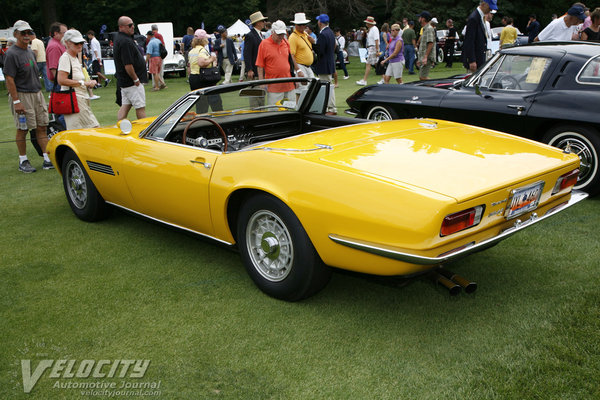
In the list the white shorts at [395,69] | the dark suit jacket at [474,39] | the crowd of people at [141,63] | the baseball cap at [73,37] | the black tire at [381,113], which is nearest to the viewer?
the baseball cap at [73,37]

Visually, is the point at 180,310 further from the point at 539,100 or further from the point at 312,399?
the point at 539,100

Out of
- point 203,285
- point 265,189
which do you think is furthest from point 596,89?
point 203,285

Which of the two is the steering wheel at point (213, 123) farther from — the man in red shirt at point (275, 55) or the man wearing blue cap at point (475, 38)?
the man wearing blue cap at point (475, 38)

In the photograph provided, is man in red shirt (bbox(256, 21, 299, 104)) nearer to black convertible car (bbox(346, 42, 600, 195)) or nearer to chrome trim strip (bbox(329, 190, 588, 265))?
black convertible car (bbox(346, 42, 600, 195))

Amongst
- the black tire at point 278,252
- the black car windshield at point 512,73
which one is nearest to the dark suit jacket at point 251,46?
the black car windshield at point 512,73

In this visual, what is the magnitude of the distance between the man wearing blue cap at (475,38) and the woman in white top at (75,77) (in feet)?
17.9

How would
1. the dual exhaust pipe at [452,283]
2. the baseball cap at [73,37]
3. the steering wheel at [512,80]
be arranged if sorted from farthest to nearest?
the baseball cap at [73,37] < the steering wheel at [512,80] < the dual exhaust pipe at [452,283]

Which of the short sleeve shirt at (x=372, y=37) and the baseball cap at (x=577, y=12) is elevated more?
the baseball cap at (x=577, y=12)

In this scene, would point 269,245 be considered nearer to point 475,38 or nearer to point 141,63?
point 141,63

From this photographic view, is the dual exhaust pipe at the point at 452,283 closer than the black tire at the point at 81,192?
Yes

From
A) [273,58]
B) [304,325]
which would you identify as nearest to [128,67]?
[273,58]

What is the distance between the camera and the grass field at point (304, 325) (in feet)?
8.00

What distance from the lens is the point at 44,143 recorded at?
283 inches

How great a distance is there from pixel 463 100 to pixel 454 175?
3.36 metres
